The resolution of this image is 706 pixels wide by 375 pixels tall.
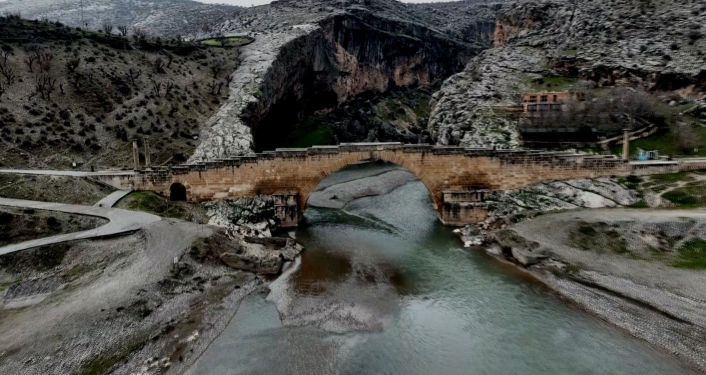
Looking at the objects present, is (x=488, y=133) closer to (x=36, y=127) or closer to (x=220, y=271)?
(x=220, y=271)

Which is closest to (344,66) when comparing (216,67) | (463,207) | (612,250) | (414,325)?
(216,67)

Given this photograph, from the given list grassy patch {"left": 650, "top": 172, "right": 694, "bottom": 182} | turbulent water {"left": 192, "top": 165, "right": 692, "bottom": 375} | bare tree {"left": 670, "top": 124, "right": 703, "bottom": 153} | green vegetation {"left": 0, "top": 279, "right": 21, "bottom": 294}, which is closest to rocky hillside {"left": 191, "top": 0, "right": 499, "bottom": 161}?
green vegetation {"left": 0, "top": 279, "right": 21, "bottom": 294}

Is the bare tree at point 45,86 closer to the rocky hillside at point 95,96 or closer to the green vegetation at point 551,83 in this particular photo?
the rocky hillside at point 95,96

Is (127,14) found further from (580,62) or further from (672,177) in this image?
(672,177)

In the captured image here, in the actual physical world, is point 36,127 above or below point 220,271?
above

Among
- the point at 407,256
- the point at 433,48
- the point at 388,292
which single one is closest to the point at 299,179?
the point at 407,256

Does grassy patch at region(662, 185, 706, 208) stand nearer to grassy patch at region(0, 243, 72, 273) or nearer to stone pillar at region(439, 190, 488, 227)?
stone pillar at region(439, 190, 488, 227)
